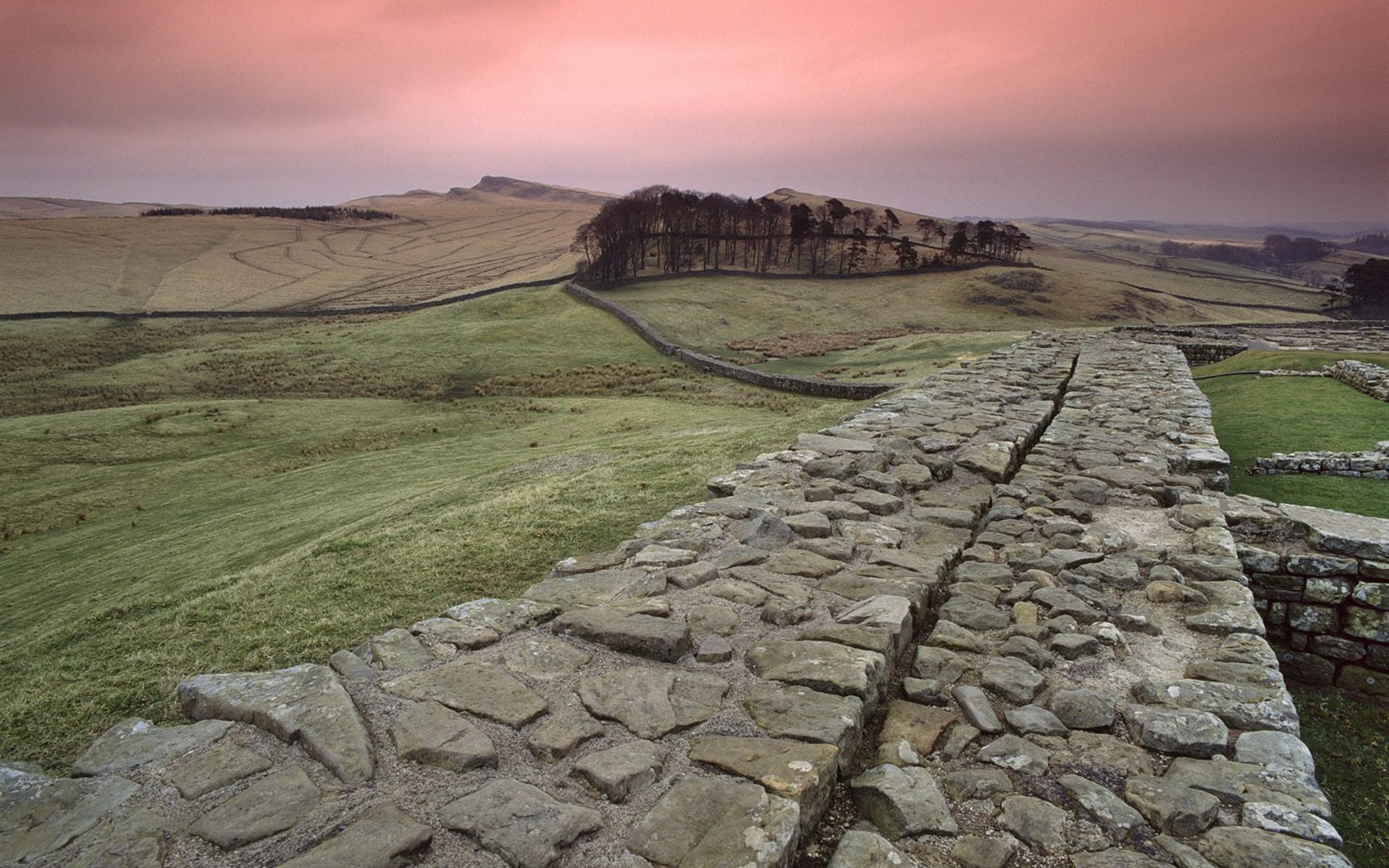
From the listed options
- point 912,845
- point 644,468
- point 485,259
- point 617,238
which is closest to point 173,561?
point 644,468

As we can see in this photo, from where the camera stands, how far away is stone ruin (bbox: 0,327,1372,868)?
3168 millimetres

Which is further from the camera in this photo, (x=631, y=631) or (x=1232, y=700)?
(x=631, y=631)

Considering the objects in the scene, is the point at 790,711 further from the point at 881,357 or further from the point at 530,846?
the point at 881,357

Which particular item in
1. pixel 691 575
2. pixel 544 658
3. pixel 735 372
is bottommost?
pixel 735 372

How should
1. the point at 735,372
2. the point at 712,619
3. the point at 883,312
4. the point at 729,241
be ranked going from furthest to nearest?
the point at 729,241
the point at 883,312
the point at 735,372
the point at 712,619

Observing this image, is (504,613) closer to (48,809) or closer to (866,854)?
(48,809)

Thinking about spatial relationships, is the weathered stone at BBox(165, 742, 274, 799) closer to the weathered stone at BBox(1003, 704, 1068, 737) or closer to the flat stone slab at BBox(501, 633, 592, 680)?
the flat stone slab at BBox(501, 633, 592, 680)

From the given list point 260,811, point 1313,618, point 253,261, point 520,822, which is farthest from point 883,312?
point 253,261

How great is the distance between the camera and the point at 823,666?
447 cm

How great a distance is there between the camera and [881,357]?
38.0m

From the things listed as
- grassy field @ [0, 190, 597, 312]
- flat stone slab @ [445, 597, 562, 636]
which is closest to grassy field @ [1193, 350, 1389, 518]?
flat stone slab @ [445, 597, 562, 636]

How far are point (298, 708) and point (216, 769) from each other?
50cm

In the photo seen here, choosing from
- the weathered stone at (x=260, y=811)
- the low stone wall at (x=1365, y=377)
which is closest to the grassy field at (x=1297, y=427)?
the low stone wall at (x=1365, y=377)

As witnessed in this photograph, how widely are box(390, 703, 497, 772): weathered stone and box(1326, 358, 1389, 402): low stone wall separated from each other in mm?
19375
